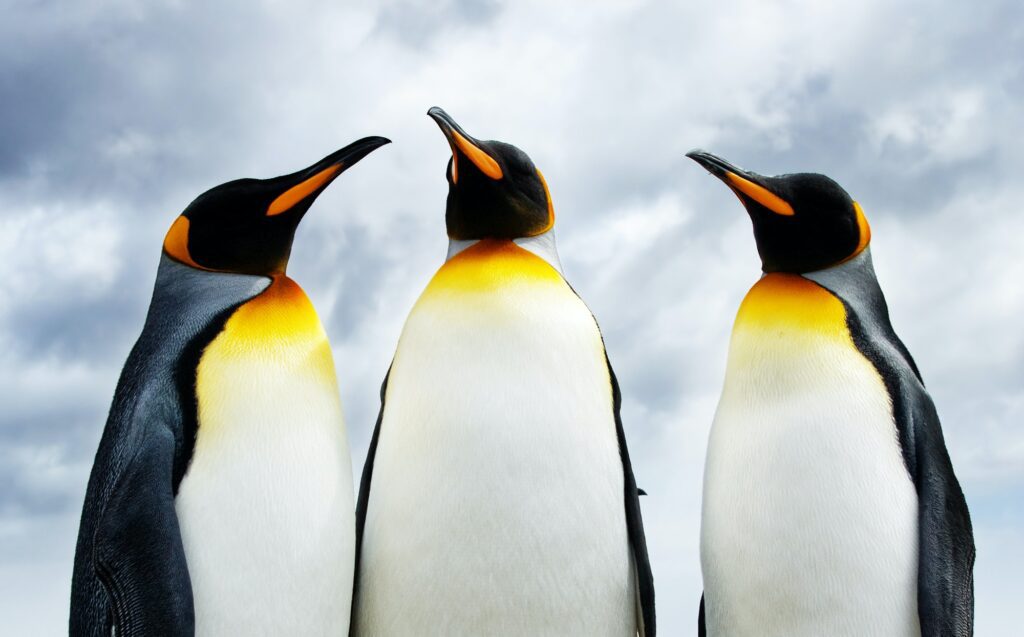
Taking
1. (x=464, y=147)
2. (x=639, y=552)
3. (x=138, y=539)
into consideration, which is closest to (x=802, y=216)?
(x=464, y=147)

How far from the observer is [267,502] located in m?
3.26

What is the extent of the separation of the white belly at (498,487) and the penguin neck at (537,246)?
300mm

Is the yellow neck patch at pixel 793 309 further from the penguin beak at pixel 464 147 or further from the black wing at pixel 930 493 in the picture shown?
the penguin beak at pixel 464 147

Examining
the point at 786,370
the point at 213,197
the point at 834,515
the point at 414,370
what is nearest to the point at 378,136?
the point at 213,197

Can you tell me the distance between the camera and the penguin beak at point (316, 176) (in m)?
3.74

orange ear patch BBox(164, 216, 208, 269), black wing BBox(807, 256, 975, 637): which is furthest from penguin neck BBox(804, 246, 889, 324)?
orange ear patch BBox(164, 216, 208, 269)

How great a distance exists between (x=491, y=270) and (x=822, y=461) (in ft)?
4.79

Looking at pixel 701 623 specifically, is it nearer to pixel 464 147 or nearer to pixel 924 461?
pixel 924 461

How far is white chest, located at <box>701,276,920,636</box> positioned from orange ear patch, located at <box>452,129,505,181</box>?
131cm

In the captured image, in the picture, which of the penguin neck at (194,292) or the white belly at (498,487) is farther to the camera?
the penguin neck at (194,292)

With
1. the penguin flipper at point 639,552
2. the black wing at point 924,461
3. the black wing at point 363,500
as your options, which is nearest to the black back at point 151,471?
the black wing at point 363,500

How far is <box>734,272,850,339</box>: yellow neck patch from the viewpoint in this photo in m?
4.02

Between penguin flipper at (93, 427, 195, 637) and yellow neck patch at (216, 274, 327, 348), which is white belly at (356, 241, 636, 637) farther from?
penguin flipper at (93, 427, 195, 637)

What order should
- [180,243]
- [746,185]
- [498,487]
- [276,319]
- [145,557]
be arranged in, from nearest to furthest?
[145,557] < [498,487] < [276,319] < [180,243] < [746,185]
